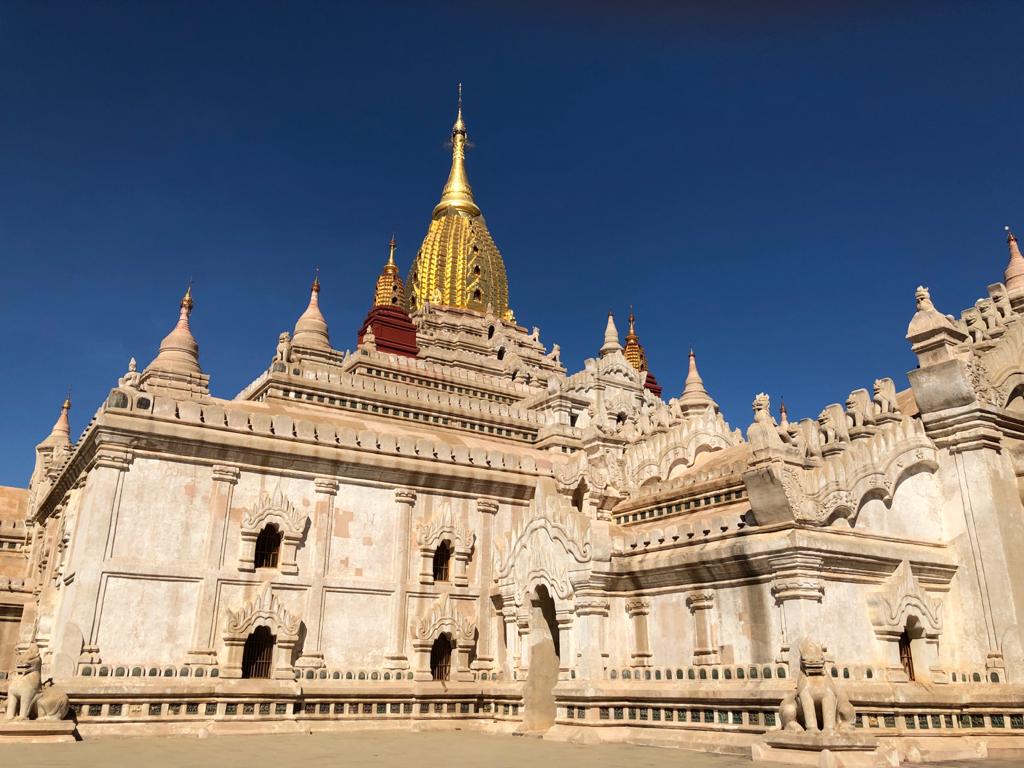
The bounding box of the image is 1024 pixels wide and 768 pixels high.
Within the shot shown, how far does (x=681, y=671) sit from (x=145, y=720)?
12.6 m

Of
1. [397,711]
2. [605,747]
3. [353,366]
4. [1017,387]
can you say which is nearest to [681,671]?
[605,747]

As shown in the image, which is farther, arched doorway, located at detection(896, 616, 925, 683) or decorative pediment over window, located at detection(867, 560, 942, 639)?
arched doorway, located at detection(896, 616, 925, 683)

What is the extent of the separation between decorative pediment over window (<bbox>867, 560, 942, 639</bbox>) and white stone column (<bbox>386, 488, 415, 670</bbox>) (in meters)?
12.7

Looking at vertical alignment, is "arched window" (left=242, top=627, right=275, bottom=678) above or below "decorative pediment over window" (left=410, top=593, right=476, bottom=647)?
below

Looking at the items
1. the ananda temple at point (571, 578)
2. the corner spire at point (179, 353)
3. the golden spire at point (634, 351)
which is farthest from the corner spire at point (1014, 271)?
the golden spire at point (634, 351)

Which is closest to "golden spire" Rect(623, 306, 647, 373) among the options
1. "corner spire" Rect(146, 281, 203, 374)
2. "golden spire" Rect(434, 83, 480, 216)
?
"golden spire" Rect(434, 83, 480, 216)

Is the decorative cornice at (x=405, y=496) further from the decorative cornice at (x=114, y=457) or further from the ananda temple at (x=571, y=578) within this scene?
the decorative cornice at (x=114, y=457)

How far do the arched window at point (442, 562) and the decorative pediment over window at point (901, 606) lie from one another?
1251 cm

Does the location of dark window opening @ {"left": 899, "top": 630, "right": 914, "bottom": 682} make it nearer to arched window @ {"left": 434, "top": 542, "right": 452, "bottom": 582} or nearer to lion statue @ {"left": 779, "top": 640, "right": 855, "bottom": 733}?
lion statue @ {"left": 779, "top": 640, "right": 855, "bottom": 733}

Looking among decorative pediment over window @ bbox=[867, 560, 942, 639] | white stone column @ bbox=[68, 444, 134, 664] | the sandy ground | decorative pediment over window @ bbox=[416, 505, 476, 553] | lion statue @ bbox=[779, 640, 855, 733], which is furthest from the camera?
decorative pediment over window @ bbox=[416, 505, 476, 553]

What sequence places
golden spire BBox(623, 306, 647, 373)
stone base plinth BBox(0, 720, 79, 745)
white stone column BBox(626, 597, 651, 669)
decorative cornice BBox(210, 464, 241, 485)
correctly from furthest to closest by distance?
golden spire BBox(623, 306, 647, 373), decorative cornice BBox(210, 464, 241, 485), white stone column BBox(626, 597, 651, 669), stone base plinth BBox(0, 720, 79, 745)

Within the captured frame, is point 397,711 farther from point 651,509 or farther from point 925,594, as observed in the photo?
point 925,594

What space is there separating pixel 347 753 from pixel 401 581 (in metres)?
8.28

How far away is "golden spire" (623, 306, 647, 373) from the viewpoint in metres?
88.7
